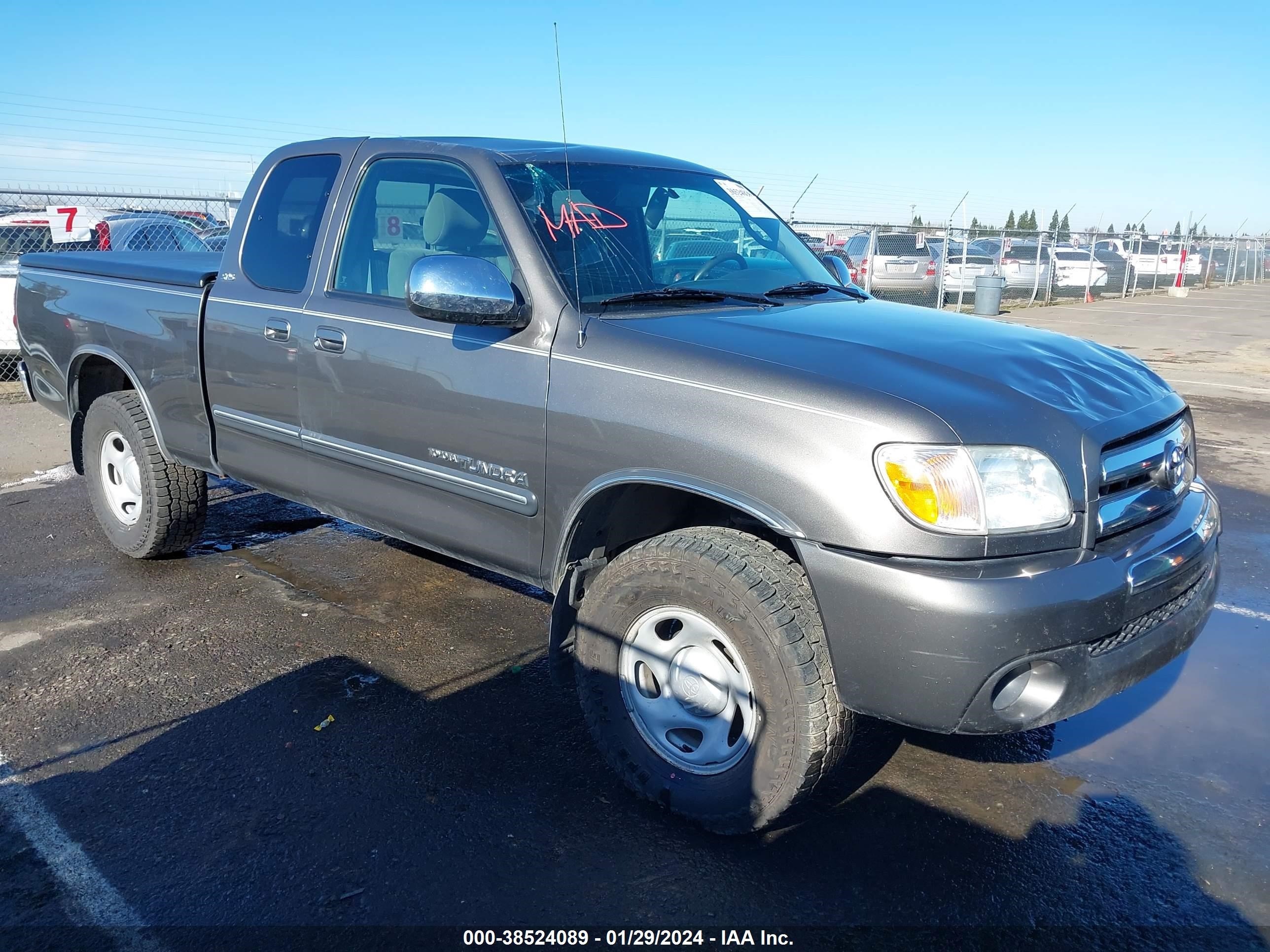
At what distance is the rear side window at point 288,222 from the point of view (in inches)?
160

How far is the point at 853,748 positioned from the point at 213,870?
6.67ft

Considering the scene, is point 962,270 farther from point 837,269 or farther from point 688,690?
point 688,690

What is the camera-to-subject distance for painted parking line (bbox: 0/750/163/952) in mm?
2527

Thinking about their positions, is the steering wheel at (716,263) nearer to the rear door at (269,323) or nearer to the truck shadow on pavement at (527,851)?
the rear door at (269,323)

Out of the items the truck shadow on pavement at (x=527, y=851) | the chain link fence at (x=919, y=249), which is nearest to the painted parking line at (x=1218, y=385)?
the chain link fence at (x=919, y=249)

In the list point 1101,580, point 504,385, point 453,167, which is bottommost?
point 1101,580

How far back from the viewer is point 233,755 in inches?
132

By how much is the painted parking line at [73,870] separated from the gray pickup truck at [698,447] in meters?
1.34

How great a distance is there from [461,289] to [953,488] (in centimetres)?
157

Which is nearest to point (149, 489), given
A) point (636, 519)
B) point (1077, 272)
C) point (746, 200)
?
point (636, 519)

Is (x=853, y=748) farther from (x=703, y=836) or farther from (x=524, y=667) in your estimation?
(x=524, y=667)

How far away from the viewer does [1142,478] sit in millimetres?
2881

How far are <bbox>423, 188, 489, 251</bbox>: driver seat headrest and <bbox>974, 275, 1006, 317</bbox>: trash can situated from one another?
14.7 metres

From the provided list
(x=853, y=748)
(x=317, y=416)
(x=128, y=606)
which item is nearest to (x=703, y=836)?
(x=853, y=748)
